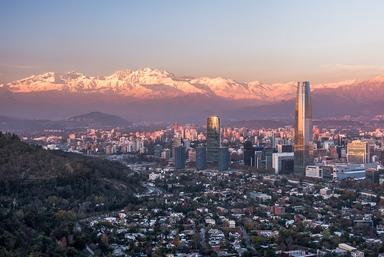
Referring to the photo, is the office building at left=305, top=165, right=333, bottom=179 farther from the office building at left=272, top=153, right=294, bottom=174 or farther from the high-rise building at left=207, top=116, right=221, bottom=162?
the high-rise building at left=207, top=116, right=221, bottom=162

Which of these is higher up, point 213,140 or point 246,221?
point 213,140

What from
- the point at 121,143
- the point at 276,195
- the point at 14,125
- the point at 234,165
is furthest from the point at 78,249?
the point at 14,125

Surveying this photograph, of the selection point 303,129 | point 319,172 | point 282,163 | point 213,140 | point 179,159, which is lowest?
point 319,172

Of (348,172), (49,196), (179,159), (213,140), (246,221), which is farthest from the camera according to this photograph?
(213,140)

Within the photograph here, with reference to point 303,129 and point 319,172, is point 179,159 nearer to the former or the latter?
point 303,129

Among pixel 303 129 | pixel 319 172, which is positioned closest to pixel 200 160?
pixel 303 129

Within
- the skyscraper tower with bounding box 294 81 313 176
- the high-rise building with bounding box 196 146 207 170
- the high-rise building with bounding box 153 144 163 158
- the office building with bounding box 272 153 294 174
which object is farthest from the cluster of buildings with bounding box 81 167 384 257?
the high-rise building with bounding box 153 144 163 158
